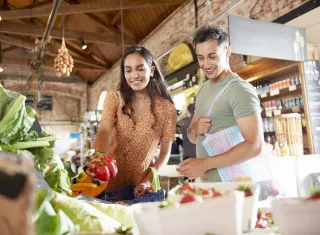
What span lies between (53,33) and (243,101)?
33.4 feet

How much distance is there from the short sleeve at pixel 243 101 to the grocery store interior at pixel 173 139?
13 cm

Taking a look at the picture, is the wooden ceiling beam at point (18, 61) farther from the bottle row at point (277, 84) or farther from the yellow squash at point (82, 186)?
the yellow squash at point (82, 186)

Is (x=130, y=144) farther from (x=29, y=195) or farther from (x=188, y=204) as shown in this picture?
(x=29, y=195)

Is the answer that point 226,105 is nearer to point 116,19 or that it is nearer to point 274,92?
point 274,92

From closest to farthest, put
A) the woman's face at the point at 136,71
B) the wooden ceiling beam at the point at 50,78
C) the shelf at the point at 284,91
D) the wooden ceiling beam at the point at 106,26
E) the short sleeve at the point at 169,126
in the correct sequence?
the woman's face at the point at 136,71, the short sleeve at the point at 169,126, the shelf at the point at 284,91, the wooden ceiling beam at the point at 106,26, the wooden ceiling beam at the point at 50,78

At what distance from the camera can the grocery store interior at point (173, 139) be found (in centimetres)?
66

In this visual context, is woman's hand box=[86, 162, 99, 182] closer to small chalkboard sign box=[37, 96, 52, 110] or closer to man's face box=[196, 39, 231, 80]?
man's face box=[196, 39, 231, 80]

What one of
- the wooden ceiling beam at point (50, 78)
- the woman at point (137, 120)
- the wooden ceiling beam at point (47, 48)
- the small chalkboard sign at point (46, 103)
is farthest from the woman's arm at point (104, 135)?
the small chalkboard sign at point (46, 103)

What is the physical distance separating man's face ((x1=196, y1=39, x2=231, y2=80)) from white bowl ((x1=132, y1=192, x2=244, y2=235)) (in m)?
1.32

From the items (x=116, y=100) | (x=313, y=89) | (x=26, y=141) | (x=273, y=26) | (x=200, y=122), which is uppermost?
(x=273, y=26)

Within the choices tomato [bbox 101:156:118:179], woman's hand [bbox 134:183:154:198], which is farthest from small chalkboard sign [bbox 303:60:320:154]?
tomato [bbox 101:156:118:179]

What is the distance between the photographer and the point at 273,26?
484 cm

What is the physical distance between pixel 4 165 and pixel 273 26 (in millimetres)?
→ 4974

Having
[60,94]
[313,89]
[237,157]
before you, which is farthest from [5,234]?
[60,94]
